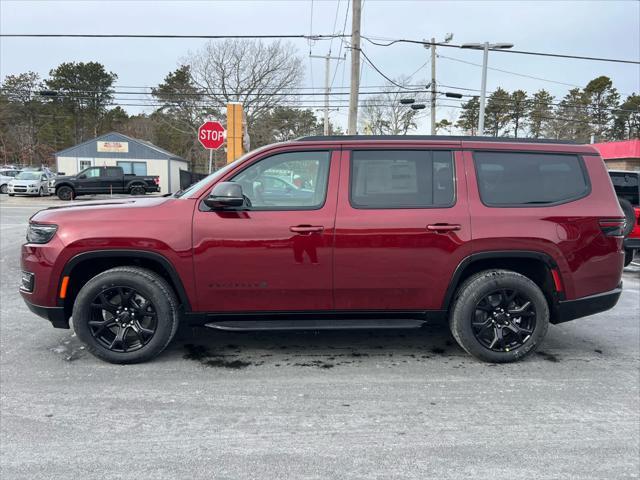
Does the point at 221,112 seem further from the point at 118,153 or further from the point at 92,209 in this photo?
the point at 92,209

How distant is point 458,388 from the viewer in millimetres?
3482

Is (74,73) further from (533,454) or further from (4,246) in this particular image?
(533,454)

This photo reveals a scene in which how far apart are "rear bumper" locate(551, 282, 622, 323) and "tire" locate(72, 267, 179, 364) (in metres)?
3.32

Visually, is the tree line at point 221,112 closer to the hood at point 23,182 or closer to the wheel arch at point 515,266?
the hood at point 23,182

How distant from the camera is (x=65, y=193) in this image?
25266 mm

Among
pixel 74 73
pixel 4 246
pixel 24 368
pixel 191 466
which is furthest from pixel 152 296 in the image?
pixel 74 73

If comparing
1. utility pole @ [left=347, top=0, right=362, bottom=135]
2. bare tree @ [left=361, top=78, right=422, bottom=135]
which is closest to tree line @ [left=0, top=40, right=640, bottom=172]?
bare tree @ [left=361, top=78, right=422, bottom=135]

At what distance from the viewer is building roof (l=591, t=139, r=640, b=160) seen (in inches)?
1309

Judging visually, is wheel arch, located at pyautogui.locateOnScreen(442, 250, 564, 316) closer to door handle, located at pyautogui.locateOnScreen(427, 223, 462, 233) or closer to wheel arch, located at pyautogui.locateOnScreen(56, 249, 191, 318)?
door handle, located at pyautogui.locateOnScreen(427, 223, 462, 233)

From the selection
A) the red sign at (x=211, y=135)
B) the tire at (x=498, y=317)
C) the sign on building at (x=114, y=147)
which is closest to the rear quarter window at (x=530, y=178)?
the tire at (x=498, y=317)

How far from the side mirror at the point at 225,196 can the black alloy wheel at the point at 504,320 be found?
222 centimetres

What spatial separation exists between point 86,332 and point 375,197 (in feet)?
8.73

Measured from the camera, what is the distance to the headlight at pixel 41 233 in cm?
371

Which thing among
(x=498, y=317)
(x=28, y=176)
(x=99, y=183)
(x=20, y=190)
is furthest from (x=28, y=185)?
(x=498, y=317)
